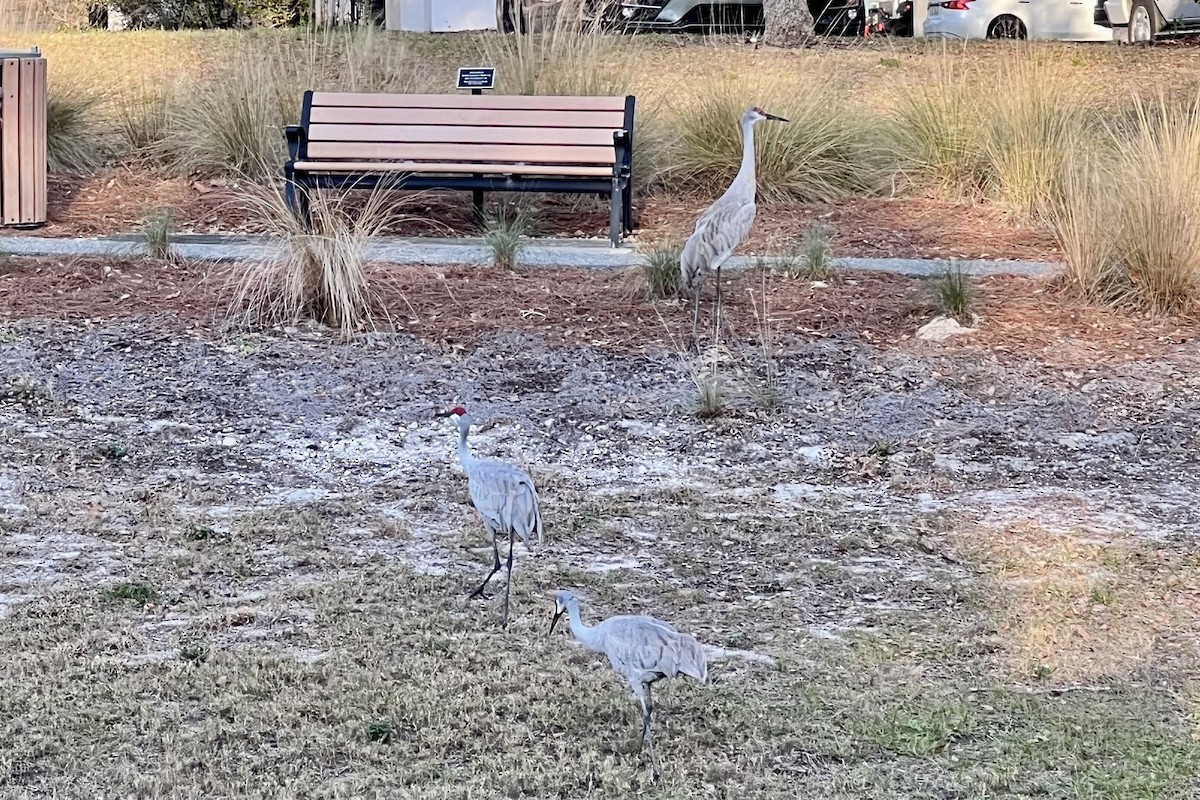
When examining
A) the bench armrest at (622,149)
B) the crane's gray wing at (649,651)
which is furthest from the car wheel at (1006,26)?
the crane's gray wing at (649,651)

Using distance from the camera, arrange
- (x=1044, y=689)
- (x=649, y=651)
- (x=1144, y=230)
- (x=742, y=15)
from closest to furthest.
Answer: (x=649, y=651), (x=1044, y=689), (x=1144, y=230), (x=742, y=15)

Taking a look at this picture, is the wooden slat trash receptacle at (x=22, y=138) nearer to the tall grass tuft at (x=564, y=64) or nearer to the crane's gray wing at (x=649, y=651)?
the tall grass tuft at (x=564, y=64)

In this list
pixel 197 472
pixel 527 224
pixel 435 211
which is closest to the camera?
pixel 197 472

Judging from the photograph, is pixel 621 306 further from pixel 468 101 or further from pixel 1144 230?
pixel 1144 230

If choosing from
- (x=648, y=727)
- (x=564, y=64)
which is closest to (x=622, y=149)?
(x=564, y=64)

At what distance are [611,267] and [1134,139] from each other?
3387 millimetres

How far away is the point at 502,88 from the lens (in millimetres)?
11922

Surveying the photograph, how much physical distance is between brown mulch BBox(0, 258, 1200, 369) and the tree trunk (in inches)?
404

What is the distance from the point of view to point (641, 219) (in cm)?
1083

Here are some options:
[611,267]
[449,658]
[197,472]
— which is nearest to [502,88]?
[611,267]

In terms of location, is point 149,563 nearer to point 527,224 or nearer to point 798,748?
point 798,748

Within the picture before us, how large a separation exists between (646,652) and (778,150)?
304 inches

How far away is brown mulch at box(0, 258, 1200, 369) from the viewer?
804 centimetres

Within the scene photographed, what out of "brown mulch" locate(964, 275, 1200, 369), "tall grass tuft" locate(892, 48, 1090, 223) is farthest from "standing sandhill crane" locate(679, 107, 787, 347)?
"tall grass tuft" locate(892, 48, 1090, 223)
